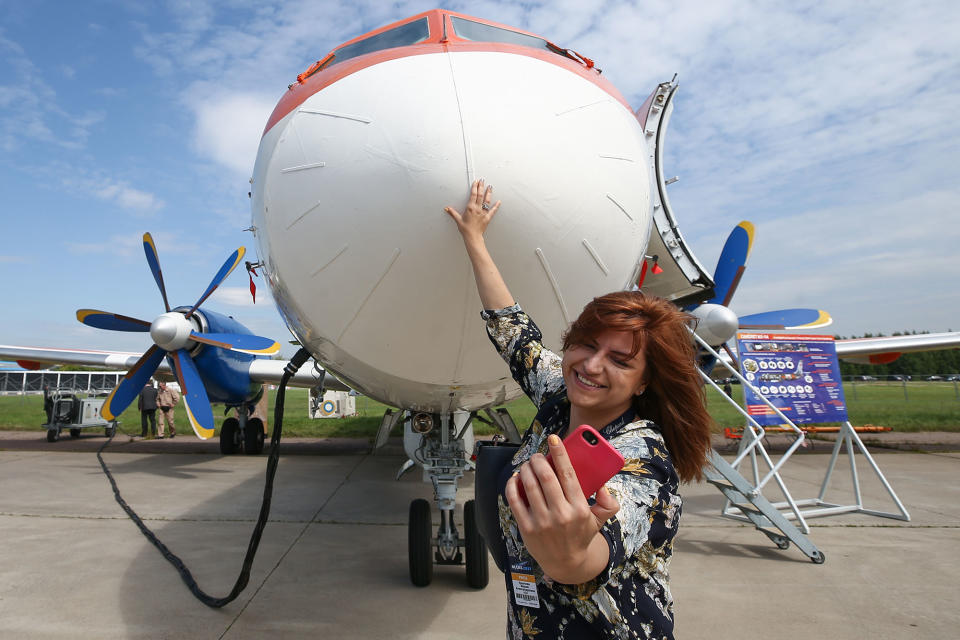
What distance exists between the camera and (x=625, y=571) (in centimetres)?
107

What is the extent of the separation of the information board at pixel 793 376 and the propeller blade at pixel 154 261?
7.57 m

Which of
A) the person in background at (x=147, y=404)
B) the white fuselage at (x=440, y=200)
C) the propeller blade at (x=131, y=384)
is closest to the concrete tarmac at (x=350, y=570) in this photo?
the propeller blade at (x=131, y=384)

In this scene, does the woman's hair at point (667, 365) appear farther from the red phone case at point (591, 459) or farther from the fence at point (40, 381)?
the fence at point (40, 381)

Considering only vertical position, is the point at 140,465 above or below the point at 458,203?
below

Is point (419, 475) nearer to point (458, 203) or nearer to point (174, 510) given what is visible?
point (174, 510)

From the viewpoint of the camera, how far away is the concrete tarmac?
3.22m

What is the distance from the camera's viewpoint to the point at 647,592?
1.10 m

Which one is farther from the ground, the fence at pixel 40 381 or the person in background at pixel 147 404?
the person in background at pixel 147 404

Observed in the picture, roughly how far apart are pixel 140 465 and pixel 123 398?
3293 mm

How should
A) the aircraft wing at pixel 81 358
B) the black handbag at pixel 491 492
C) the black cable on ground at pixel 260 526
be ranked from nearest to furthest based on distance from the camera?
the black handbag at pixel 491 492 < the black cable on ground at pixel 260 526 < the aircraft wing at pixel 81 358

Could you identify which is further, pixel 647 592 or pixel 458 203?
pixel 458 203

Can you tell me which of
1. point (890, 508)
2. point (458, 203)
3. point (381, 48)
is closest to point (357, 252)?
point (458, 203)

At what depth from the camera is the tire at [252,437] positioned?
10.9 metres

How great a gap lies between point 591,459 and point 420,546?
11.2 feet
